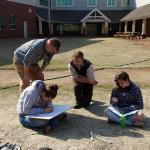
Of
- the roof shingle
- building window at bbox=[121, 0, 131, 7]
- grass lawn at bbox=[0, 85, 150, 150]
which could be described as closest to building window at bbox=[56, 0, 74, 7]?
the roof shingle

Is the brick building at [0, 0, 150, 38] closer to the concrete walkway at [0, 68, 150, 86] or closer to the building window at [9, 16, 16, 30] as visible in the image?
the building window at [9, 16, 16, 30]

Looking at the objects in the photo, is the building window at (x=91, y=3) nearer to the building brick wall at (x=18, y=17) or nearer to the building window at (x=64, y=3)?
the building window at (x=64, y=3)

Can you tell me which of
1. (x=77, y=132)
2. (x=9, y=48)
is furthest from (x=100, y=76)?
(x=9, y=48)

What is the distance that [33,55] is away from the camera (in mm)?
6859

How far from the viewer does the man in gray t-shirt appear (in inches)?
260

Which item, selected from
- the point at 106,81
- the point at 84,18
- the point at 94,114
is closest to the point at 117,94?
the point at 94,114

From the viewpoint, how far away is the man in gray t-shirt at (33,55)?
661 centimetres

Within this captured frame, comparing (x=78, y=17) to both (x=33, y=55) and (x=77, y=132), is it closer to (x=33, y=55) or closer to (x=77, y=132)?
(x=33, y=55)

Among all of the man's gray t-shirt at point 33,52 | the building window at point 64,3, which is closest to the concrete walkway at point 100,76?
the man's gray t-shirt at point 33,52

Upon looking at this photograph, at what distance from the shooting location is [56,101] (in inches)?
330

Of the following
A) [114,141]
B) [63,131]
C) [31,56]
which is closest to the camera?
[114,141]

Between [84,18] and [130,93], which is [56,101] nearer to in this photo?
[130,93]

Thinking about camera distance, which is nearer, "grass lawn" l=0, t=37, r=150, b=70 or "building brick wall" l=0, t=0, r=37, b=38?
"grass lawn" l=0, t=37, r=150, b=70

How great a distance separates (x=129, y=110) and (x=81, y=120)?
0.99m
